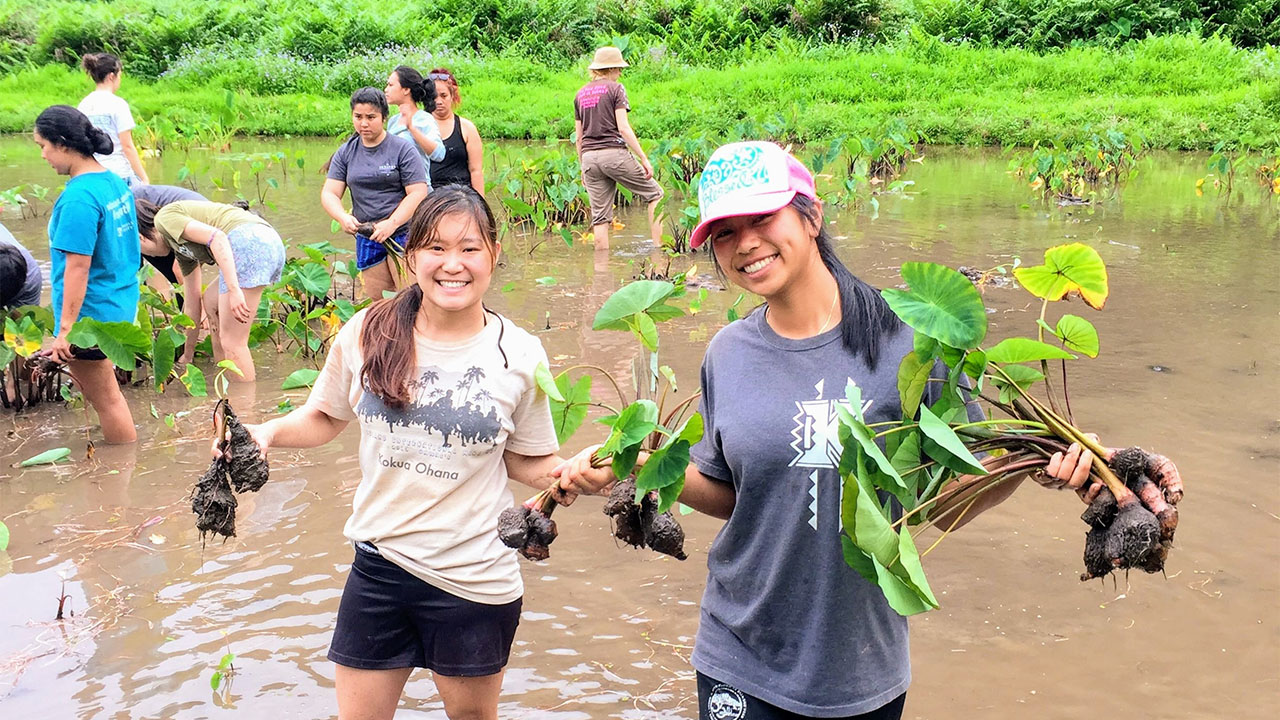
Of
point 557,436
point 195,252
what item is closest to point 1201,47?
point 195,252

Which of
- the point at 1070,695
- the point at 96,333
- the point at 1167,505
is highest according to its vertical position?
the point at 1167,505

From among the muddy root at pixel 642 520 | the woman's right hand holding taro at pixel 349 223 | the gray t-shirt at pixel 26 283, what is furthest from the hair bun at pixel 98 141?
the muddy root at pixel 642 520

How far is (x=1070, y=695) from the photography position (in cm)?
294

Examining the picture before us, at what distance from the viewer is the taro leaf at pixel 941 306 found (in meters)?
1.70

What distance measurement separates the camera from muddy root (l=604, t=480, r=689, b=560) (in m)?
2.04

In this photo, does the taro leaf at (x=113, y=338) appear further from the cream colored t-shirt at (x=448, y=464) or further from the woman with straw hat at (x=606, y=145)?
the woman with straw hat at (x=606, y=145)

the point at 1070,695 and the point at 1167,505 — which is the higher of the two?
the point at 1167,505

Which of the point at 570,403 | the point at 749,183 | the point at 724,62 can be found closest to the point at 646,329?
the point at 570,403

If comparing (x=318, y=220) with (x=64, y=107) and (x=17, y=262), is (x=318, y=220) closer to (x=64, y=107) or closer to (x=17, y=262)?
(x=17, y=262)

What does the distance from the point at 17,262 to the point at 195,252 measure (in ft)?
2.47

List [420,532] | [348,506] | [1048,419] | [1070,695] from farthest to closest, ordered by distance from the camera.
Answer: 1. [348,506]
2. [1070,695]
3. [420,532]
4. [1048,419]

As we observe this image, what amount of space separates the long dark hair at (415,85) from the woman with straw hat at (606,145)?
180 centimetres

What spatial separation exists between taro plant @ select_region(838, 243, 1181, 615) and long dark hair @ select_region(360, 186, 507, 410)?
Result: 87 cm

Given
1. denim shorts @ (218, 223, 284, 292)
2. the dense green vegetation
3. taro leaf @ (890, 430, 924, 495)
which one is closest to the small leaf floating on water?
denim shorts @ (218, 223, 284, 292)
